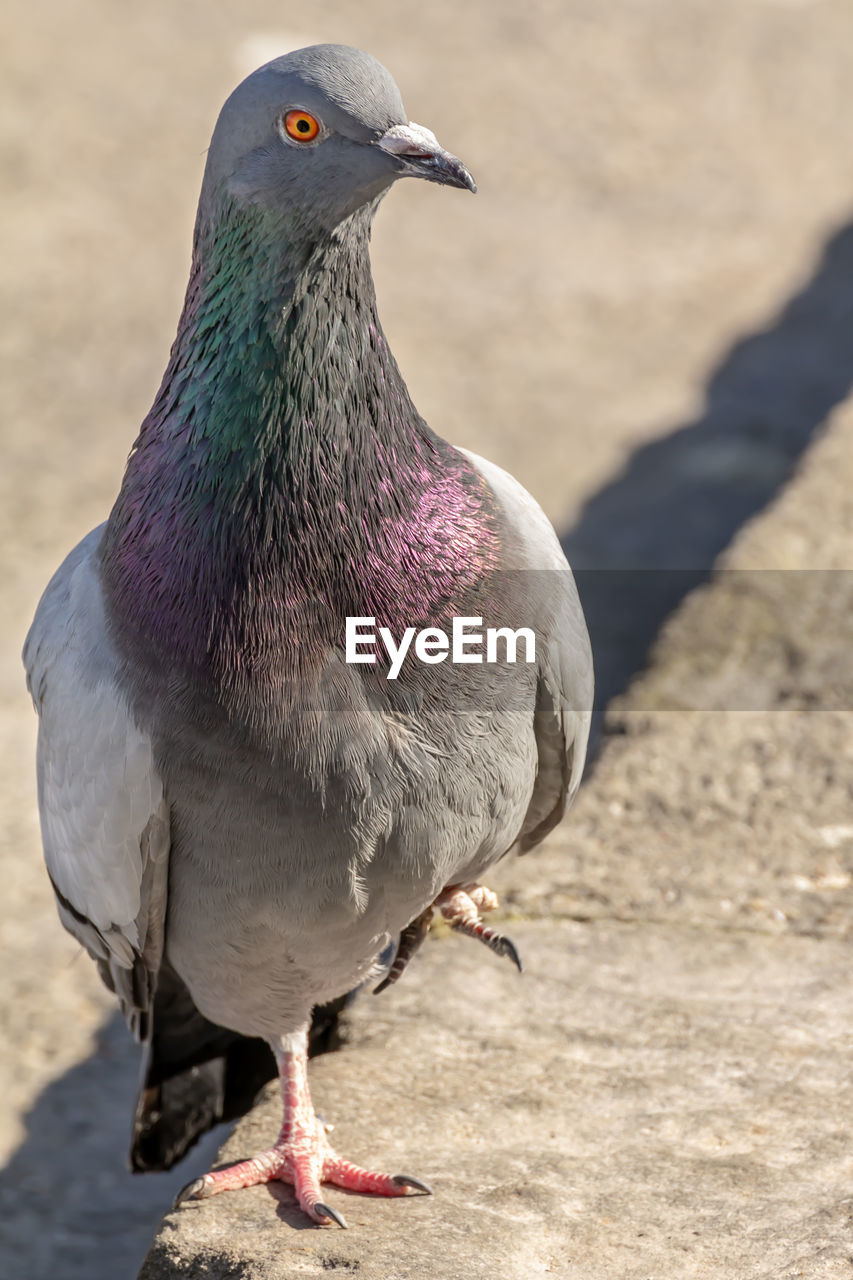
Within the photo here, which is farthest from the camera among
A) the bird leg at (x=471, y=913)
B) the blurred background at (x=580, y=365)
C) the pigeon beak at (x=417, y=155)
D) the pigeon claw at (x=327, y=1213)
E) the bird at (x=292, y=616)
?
the blurred background at (x=580, y=365)

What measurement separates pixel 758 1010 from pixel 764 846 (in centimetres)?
84

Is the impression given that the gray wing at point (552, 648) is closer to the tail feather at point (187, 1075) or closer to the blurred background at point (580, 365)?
the tail feather at point (187, 1075)

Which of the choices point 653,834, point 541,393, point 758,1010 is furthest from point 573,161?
point 758,1010

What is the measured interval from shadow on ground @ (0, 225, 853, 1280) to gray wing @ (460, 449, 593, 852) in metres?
2.56

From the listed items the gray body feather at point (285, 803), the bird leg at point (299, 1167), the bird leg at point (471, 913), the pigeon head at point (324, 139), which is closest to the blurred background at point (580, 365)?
the bird leg at point (471, 913)

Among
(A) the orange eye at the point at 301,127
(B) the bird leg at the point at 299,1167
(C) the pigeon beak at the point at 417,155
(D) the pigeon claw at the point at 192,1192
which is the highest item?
(A) the orange eye at the point at 301,127

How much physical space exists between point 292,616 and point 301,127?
962mm

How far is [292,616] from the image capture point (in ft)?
10.2

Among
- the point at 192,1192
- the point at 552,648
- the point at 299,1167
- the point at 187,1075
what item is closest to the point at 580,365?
the point at 187,1075

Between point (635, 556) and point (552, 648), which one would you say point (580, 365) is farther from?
point (552, 648)

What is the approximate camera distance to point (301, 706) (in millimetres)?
3133

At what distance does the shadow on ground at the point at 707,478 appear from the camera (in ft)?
27.9

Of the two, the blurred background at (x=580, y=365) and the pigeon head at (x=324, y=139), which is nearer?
the pigeon head at (x=324, y=139)

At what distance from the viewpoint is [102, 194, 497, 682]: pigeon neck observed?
303cm
